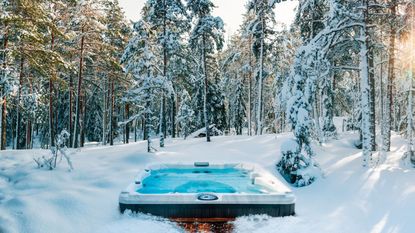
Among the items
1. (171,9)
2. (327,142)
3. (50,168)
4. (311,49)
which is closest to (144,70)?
(171,9)

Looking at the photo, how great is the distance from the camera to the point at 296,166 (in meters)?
12.6

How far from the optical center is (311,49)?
41.6 feet

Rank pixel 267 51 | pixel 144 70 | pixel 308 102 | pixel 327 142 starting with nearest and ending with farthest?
1. pixel 308 102
2. pixel 144 70
3. pixel 327 142
4. pixel 267 51

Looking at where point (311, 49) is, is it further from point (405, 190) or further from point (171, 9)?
point (171, 9)

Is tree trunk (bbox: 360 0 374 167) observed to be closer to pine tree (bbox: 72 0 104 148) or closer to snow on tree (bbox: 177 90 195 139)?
pine tree (bbox: 72 0 104 148)

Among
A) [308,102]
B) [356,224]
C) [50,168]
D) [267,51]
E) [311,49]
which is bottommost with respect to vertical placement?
[356,224]

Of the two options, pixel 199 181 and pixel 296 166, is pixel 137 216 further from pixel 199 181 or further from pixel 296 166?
pixel 296 166

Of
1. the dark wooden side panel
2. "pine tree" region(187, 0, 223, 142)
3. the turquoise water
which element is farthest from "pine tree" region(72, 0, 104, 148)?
the dark wooden side panel

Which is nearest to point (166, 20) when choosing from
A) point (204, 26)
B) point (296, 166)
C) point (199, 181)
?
point (204, 26)

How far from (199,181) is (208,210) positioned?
177 inches

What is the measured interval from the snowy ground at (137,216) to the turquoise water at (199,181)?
1.01m

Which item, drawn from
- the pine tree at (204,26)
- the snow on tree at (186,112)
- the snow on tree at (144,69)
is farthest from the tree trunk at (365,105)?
the snow on tree at (186,112)

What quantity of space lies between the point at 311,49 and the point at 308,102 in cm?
188

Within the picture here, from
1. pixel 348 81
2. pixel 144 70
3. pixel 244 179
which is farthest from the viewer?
pixel 348 81
